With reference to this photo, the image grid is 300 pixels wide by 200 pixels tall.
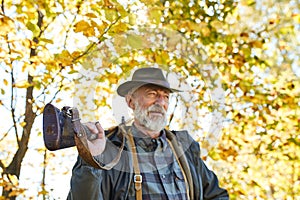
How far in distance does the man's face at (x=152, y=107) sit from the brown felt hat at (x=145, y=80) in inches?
1.3

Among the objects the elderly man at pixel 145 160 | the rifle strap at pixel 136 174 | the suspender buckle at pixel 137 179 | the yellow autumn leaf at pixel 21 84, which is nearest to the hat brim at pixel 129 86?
the elderly man at pixel 145 160

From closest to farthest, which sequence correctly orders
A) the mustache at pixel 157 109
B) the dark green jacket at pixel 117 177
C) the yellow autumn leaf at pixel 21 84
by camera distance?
1. the dark green jacket at pixel 117 177
2. the mustache at pixel 157 109
3. the yellow autumn leaf at pixel 21 84

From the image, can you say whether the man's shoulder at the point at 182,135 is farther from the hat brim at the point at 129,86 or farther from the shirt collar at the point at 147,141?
the hat brim at the point at 129,86

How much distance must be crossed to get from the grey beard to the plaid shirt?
6 centimetres

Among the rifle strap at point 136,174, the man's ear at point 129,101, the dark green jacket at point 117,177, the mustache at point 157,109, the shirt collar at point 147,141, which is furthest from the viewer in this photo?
the man's ear at point 129,101

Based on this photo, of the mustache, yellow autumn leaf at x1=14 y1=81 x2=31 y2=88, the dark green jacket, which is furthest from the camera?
yellow autumn leaf at x1=14 y1=81 x2=31 y2=88

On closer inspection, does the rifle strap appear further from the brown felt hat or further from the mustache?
the brown felt hat

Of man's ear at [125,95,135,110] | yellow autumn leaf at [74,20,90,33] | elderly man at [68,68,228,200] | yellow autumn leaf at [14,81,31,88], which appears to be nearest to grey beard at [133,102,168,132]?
elderly man at [68,68,228,200]

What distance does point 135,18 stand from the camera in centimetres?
280

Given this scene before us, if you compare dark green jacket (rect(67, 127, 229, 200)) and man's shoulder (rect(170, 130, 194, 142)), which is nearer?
dark green jacket (rect(67, 127, 229, 200))

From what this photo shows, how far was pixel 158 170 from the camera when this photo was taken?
8.21 feet

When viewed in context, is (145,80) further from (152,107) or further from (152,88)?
(152,107)

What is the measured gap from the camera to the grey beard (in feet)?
8.62

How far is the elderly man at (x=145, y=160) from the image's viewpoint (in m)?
Answer: 2.13
